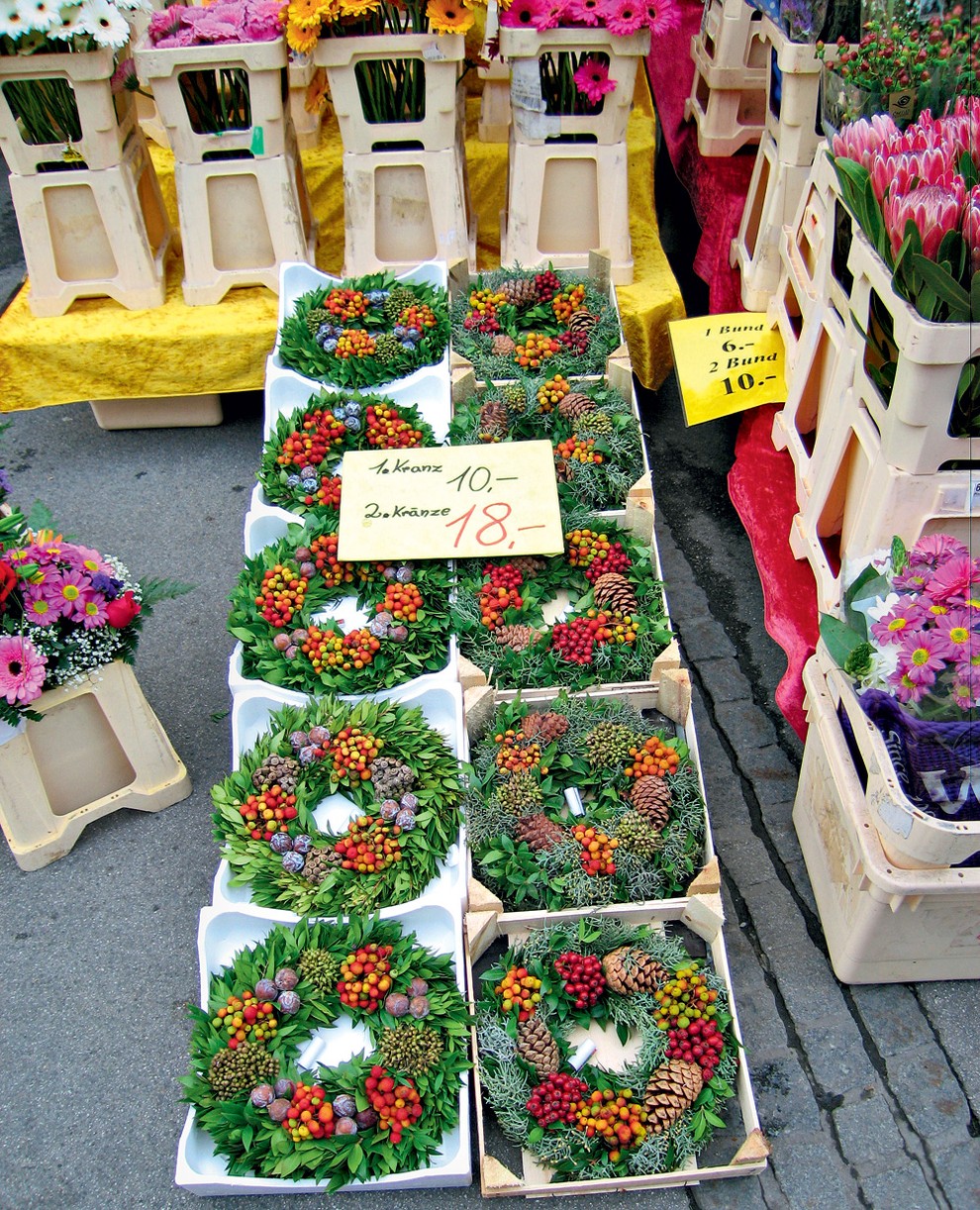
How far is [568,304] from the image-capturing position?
2.58 m

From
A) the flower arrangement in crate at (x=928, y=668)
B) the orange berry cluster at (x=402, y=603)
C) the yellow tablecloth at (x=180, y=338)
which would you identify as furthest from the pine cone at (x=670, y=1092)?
the yellow tablecloth at (x=180, y=338)

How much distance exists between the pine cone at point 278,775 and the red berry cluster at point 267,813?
0.02 m

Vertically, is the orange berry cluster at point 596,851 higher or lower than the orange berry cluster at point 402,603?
lower

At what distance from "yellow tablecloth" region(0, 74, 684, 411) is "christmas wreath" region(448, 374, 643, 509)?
46 centimetres

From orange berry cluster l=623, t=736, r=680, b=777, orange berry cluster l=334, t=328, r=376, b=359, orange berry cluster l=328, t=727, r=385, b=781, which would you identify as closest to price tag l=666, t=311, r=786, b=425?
orange berry cluster l=334, t=328, r=376, b=359

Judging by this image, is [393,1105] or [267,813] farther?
[267,813]

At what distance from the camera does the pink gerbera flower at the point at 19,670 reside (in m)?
1.77

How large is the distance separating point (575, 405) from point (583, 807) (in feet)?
3.22

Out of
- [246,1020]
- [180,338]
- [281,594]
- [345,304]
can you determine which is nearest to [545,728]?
[281,594]

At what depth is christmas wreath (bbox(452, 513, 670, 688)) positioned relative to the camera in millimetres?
1988

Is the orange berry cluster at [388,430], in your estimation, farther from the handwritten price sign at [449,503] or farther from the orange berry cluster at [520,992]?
the orange berry cluster at [520,992]

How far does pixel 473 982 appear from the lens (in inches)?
67.4

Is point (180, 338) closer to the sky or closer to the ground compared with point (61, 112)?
closer to the ground

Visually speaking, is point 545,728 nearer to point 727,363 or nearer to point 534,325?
point 727,363
